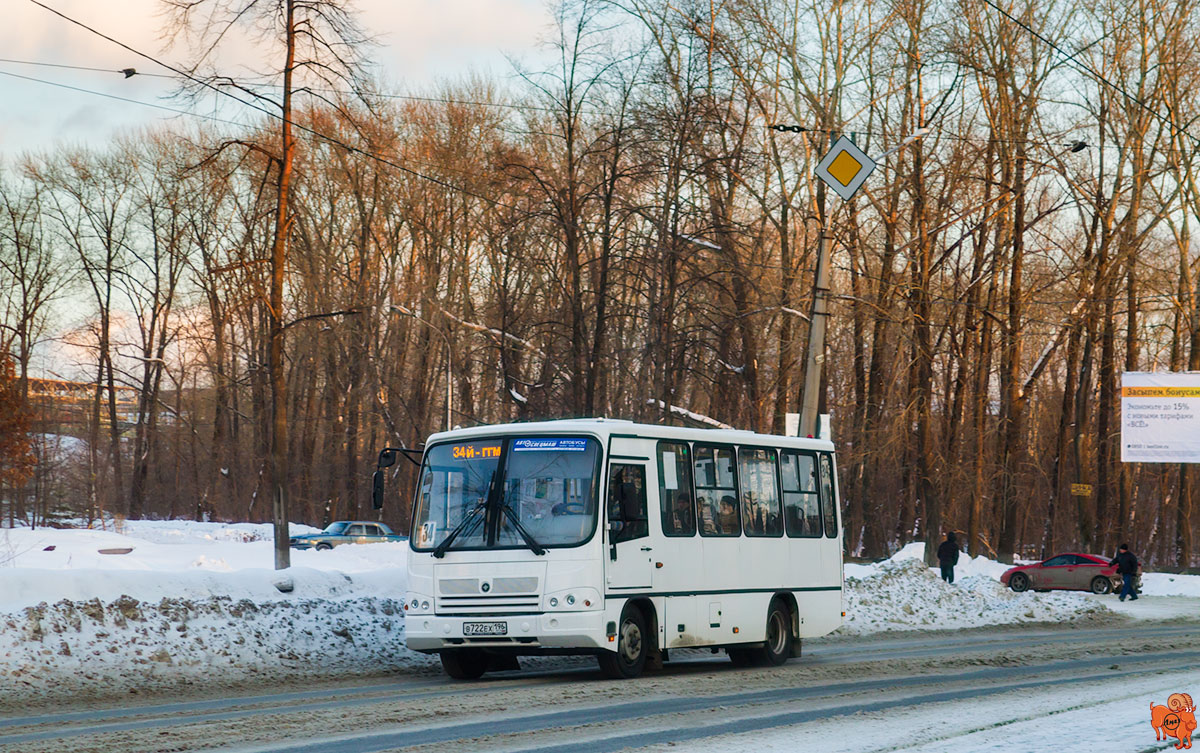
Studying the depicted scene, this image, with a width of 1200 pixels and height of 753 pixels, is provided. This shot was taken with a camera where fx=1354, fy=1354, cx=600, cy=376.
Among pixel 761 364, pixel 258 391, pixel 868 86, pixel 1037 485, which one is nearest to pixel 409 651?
pixel 761 364

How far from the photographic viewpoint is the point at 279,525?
80.4ft

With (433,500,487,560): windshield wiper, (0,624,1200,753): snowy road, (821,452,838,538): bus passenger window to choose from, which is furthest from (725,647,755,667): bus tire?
(433,500,487,560): windshield wiper

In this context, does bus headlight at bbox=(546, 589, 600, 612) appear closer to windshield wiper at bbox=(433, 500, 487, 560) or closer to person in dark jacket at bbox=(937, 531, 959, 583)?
windshield wiper at bbox=(433, 500, 487, 560)

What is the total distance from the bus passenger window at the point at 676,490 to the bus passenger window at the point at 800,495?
7.62 ft

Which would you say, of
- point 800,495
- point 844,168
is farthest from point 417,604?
point 844,168

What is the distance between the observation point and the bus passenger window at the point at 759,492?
56.4 ft

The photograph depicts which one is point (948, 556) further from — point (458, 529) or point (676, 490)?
point (458, 529)

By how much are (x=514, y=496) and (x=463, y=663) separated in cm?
212

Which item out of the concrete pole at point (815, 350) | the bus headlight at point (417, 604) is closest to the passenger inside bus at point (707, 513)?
the bus headlight at point (417, 604)

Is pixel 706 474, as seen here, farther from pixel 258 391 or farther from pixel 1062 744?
pixel 258 391

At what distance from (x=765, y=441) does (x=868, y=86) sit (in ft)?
91.3

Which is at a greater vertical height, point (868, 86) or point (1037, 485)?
point (868, 86)

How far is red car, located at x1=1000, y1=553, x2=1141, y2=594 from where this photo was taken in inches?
1602

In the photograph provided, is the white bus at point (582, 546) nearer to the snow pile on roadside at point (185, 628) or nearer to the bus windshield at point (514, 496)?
the bus windshield at point (514, 496)
